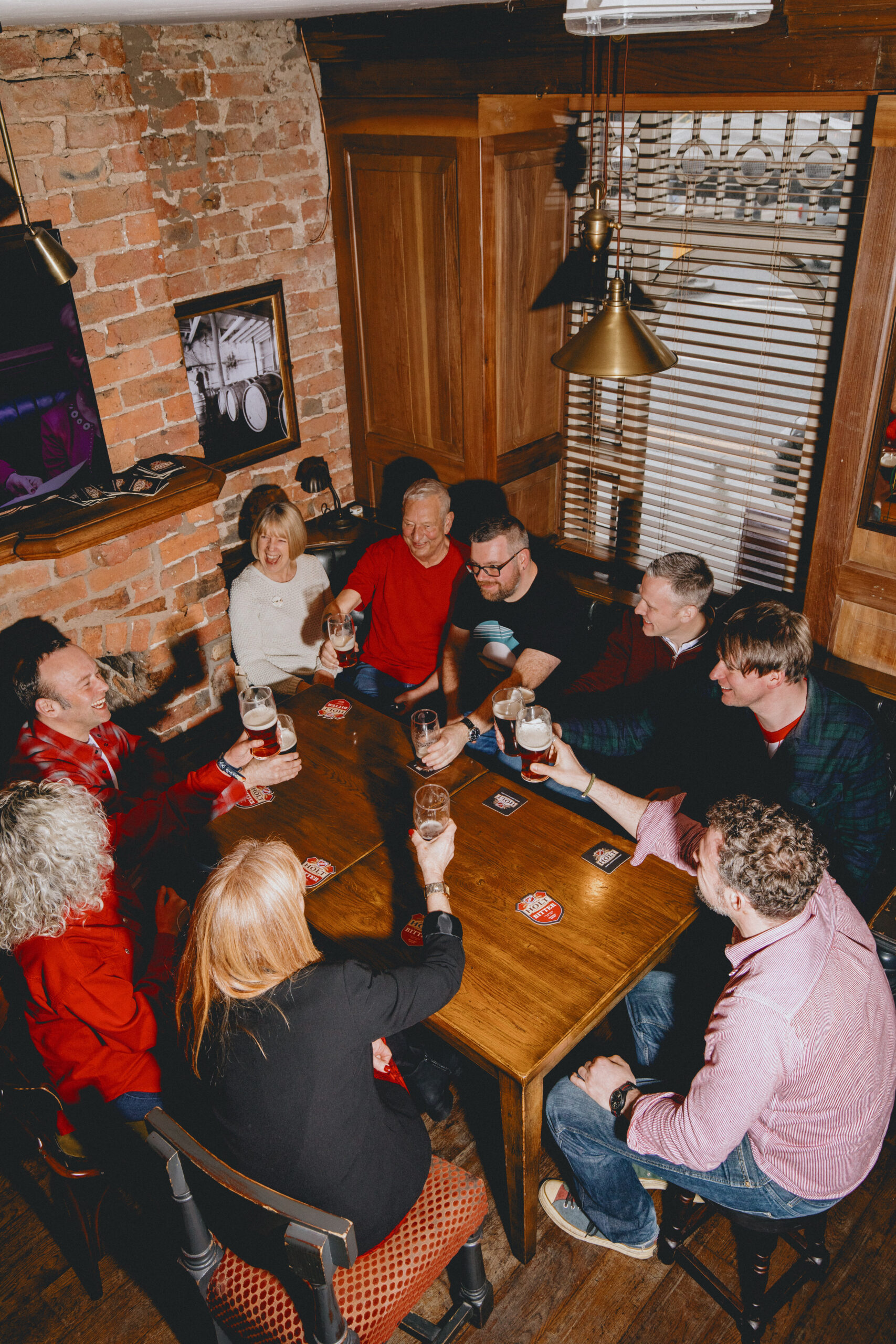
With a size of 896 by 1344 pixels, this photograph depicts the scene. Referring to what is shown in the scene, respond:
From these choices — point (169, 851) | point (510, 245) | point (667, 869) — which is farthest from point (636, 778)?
point (510, 245)

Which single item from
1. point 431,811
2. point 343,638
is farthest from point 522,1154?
point 343,638

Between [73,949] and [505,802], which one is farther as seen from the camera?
[505,802]

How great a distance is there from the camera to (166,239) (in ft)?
12.6

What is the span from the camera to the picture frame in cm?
305

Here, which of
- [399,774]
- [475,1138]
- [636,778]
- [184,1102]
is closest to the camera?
[184,1102]

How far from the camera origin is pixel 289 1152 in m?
1.72

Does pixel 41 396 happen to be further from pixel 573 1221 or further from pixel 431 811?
pixel 573 1221

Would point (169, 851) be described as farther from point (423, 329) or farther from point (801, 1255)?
point (423, 329)

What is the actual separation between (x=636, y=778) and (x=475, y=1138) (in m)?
1.36

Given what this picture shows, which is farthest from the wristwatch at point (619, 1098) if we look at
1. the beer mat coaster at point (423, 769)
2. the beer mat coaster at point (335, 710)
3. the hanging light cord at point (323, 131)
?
the hanging light cord at point (323, 131)

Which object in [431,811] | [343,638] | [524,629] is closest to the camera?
[431,811]

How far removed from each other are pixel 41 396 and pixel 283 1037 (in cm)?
243

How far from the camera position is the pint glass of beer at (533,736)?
264 cm

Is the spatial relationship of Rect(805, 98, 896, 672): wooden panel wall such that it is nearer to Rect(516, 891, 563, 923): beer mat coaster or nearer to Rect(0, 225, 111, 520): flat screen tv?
Rect(516, 891, 563, 923): beer mat coaster
